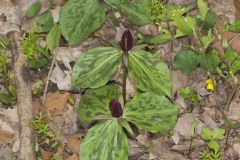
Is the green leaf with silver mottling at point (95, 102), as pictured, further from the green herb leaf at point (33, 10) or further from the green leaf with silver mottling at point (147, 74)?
the green herb leaf at point (33, 10)

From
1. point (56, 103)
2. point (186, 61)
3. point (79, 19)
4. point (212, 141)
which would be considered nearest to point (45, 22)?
point (79, 19)

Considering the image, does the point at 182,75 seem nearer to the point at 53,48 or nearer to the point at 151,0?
the point at 151,0

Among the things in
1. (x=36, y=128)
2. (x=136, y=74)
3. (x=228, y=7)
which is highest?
(x=228, y=7)

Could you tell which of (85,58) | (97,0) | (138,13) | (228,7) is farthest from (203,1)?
(85,58)

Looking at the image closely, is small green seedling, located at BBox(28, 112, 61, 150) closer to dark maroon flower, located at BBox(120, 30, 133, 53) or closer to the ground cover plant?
the ground cover plant

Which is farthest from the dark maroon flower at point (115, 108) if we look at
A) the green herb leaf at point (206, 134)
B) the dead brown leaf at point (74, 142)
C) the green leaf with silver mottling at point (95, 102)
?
the green herb leaf at point (206, 134)

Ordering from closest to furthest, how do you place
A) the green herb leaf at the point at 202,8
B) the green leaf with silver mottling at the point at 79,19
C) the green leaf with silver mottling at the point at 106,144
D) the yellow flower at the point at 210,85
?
the green leaf with silver mottling at the point at 106,144
the green leaf with silver mottling at the point at 79,19
the yellow flower at the point at 210,85
the green herb leaf at the point at 202,8
